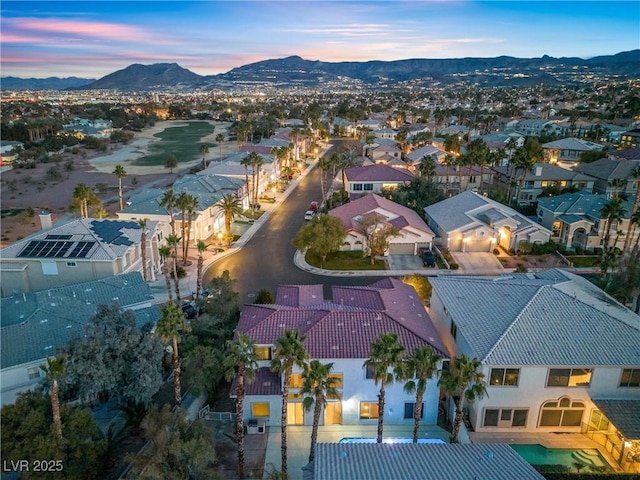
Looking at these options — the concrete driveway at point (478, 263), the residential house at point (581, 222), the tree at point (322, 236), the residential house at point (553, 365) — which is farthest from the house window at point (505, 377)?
the residential house at point (581, 222)

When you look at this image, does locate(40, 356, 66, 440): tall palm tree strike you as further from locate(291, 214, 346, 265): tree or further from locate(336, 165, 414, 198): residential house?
locate(336, 165, 414, 198): residential house

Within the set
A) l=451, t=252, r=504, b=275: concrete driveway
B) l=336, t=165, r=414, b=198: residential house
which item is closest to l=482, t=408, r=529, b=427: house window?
l=451, t=252, r=504, b=275: concrete driveway

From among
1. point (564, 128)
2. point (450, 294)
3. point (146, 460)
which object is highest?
point (564, 128)

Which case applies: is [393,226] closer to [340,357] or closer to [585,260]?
[585,260]

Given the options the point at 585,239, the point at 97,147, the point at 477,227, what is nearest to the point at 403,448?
the point at 477,227

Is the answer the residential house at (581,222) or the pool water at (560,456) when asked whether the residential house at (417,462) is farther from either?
the residential house at (581,222)

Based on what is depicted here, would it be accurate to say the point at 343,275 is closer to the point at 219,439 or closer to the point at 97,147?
the point at 219,439
